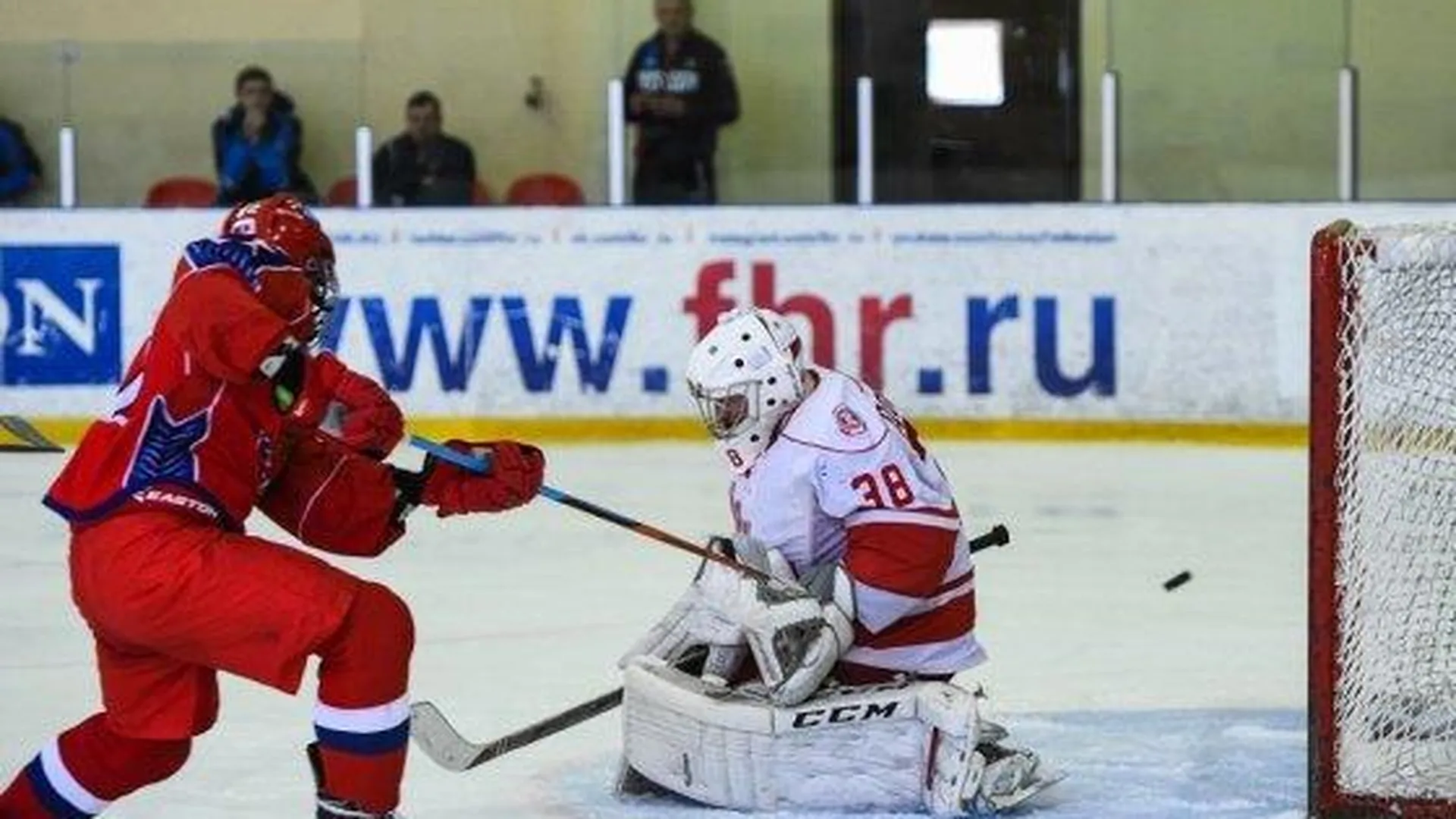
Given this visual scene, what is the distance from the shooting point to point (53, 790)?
3.58 meters

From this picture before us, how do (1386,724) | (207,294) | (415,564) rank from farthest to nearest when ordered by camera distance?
(415,564), (1386,724), (207,294)

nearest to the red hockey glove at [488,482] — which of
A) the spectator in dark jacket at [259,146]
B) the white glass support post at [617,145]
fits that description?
the white glass support post at [617,145]

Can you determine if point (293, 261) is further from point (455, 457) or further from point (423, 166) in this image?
point (423, 166)

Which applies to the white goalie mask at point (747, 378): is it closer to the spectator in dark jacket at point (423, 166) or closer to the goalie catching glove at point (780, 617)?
the goalie catching glove at point (780, 617)

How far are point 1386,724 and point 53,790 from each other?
1565mm

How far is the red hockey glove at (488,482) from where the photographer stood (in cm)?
375

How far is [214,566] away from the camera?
3.43 meters

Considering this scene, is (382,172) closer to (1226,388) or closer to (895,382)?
(895,382)

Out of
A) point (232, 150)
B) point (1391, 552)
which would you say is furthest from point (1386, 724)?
point (232, 150)

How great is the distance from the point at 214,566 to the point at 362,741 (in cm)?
24

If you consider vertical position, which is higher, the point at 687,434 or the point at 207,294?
the point at 207,294

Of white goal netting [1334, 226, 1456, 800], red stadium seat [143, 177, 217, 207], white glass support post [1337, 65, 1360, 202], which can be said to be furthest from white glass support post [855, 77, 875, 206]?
white goal netting [1334, 226, 1456, 800]

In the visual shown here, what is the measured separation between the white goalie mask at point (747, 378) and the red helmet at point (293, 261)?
595 millimetres

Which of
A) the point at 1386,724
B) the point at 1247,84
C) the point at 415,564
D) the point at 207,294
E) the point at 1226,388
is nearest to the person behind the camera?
the point at 207,294
